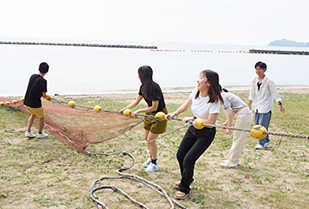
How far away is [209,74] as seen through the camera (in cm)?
367

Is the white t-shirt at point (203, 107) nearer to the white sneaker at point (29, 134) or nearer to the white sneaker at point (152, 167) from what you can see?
the white sneaker at point (152, 167)

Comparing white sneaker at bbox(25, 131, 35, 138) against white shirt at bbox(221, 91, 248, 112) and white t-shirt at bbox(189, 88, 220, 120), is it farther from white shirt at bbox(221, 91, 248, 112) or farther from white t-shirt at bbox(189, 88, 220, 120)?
white shirt at bbox(221, 91, 248, 112)

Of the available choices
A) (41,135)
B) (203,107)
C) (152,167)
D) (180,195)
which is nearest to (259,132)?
(203,107)

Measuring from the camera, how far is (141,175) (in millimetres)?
4625

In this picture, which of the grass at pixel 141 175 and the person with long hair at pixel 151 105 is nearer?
the grass at pixel 141 175

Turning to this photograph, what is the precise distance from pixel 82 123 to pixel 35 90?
5.90 feet

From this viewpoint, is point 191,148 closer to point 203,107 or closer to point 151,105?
point 203,107

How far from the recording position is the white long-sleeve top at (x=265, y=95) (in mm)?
6074

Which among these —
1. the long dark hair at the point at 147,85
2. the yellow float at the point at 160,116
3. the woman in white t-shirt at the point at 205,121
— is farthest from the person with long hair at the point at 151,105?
the woman in white t-shirt at the point at 205,121

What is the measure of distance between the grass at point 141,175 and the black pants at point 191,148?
0.31 metres

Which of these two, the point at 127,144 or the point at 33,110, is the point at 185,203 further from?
the point at 33,110

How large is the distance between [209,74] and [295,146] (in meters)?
4.12

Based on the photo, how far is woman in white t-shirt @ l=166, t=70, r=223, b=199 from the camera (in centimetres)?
366

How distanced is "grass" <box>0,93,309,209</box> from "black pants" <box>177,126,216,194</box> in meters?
0.31
